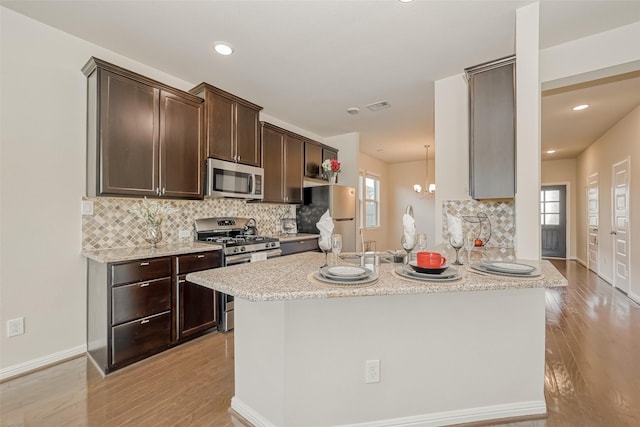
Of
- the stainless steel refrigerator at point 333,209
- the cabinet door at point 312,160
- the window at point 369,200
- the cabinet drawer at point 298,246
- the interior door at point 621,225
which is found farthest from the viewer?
the window at point 369,200

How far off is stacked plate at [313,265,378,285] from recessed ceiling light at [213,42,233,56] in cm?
218

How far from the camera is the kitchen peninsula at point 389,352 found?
56.1 inches

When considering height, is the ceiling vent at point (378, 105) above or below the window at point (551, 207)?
above

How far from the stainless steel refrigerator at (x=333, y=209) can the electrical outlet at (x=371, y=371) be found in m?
2.85

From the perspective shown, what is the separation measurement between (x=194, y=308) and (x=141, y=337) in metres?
0.47

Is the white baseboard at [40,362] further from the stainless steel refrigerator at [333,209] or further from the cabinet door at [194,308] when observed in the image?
the stainless steel refrigerator at [333,209]

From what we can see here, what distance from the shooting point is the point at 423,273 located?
1.43m

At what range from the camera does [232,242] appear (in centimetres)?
301

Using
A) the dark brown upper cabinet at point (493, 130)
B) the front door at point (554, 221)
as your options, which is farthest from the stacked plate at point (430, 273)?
the front door at point (554, 221)

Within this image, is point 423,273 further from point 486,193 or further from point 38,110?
point 38,110

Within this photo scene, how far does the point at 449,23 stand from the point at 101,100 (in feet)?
9.20

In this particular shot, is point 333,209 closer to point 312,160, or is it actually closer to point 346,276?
point 312,160

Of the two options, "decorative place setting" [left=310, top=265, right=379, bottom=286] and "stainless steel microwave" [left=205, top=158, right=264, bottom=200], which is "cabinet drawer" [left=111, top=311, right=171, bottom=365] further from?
"decorative place setting" [left=310, top=265, right=379, bottom=286]

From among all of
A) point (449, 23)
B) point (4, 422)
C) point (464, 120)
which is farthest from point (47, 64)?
point (464, 120)
